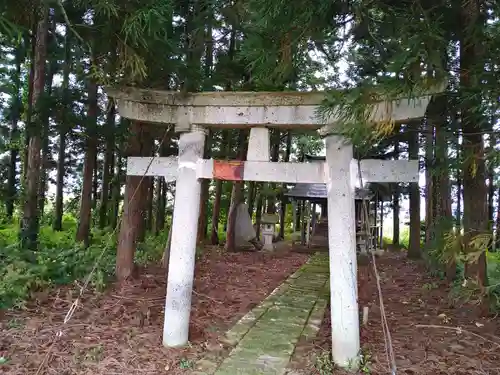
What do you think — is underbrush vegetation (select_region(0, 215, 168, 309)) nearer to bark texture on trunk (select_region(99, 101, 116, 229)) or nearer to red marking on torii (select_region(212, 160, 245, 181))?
red marking on torii (select_region(212, 160, 245, 181))

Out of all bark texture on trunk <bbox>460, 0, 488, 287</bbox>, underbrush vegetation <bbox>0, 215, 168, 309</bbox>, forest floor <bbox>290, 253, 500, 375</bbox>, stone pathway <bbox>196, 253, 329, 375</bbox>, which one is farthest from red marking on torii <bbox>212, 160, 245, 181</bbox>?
bark texture on trunk <bbox>460, 0, 488, 287</bbox>

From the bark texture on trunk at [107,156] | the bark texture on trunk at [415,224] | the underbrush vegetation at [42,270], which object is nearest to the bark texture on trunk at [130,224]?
the underbrush vegetation at [42,270]

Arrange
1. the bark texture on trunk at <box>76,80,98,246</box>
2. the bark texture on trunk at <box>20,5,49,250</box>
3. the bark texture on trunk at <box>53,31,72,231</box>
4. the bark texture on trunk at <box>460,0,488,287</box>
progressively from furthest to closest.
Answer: the bark texture on trunk at <box>76,80,98,246</box>, the bark texture on trunk at <box>53,31,72,231</box>, the bark texture on trunk at <box>20,5,49,250</box>, the bark texture on trunk at <box>460,0,488,287</box>

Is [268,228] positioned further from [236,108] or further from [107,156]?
[236,108]

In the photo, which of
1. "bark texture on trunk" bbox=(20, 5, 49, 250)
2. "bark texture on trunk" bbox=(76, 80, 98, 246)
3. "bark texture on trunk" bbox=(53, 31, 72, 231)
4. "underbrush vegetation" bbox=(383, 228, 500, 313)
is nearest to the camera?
"underbrush vegetation" bbox=(383, 228, 500, 313)

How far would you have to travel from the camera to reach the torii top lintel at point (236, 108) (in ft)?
12.7

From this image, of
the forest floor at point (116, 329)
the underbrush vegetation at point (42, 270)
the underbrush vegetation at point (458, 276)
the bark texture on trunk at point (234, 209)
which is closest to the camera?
the forest floor at point (116, 329)

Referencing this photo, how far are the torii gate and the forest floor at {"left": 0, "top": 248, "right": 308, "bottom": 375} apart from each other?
370 mm

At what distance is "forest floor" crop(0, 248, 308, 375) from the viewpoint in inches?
147

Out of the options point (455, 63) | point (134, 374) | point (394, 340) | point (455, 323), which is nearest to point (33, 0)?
point (134, 374)

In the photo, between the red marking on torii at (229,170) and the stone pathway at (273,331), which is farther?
the red marking on torii at (229,170)

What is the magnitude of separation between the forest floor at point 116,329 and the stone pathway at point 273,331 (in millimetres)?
211

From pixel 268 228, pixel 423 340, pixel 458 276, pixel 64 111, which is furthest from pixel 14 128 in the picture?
pixel 423 340

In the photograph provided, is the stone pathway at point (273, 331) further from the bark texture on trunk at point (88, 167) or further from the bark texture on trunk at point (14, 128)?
the bark texture on trunk at point (14, 128)
